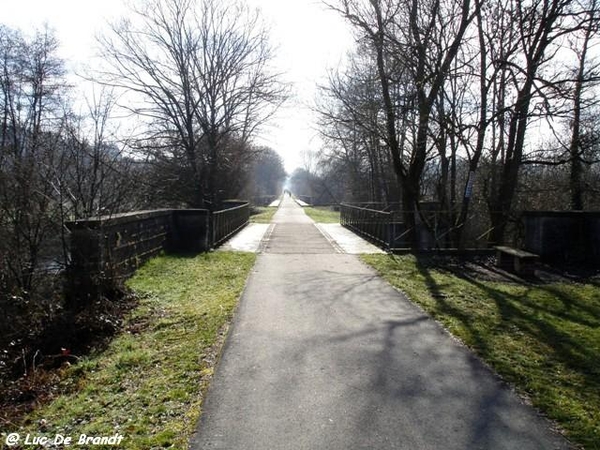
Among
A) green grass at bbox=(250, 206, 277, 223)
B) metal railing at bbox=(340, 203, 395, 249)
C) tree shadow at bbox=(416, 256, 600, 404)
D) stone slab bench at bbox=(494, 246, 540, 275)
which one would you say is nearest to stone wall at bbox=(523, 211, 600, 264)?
stone slab bench at bbox=(494, 246, 540, 275)

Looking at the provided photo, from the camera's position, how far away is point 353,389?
405 cm

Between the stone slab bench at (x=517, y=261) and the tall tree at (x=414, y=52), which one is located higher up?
the tall tree at (x=414, y=52)

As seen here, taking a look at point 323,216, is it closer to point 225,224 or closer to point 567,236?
point 225,224

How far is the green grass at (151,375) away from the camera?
3.47 m

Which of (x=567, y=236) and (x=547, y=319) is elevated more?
(x=567, y=236)

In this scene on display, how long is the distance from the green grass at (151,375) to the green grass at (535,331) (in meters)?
2.88

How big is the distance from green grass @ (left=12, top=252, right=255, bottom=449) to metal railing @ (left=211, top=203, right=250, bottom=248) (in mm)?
6062

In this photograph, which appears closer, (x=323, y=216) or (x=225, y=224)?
(x=225, y=224)

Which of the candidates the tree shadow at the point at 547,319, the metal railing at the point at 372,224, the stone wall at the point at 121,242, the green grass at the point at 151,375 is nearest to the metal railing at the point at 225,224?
the stone wall at the point at 121,242

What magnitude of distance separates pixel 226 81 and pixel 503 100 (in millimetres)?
13657

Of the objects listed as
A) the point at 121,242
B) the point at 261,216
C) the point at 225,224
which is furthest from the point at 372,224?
the point at 261,216

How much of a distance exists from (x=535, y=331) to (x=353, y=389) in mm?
3156

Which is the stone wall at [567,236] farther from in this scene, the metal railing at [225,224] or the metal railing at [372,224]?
the metal railing at [225,224]

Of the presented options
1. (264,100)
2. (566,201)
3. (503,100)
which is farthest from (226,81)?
(566,201)
